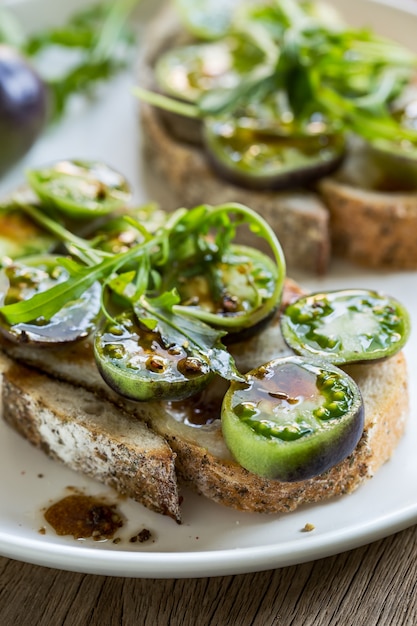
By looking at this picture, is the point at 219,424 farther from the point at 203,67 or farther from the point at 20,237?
the point at 203,67

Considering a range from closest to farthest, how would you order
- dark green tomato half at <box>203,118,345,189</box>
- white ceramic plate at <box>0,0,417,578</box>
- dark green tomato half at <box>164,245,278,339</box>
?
white ceramic plate at <box>0,0,417,578</box> → dark green tomato half at <box>164,245,278,339</box> → dark green tomato half at <box>203,118,345,189</box>

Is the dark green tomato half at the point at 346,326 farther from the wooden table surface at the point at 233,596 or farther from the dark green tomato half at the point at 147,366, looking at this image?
the wooden table surface at the point at 233,596

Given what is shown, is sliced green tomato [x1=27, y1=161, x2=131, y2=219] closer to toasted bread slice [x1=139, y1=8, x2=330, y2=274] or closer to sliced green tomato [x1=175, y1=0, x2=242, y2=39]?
toasted bread slice [x1=139, y1=8, x2=330, y2=274]

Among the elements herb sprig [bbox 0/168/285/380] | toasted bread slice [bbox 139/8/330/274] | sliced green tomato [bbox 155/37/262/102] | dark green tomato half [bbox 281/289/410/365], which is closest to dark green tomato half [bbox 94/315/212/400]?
herb sprig [bbox 0/168/285/380]

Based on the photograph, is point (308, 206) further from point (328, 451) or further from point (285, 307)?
point (328, 451)

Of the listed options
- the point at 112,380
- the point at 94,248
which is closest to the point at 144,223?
the point at 94,248

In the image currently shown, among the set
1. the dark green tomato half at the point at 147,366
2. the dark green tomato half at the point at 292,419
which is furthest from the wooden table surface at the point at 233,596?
the dark green tomato half at the point at 147,366

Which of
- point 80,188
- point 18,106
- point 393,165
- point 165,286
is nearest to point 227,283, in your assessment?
point 165,286
